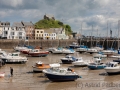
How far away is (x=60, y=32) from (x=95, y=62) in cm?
8430

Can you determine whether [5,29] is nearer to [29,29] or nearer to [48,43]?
[29,29]

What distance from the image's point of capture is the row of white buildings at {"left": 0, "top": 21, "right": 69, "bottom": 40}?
98312mm

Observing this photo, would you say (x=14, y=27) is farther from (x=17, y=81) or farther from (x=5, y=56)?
(x=17, y=81)

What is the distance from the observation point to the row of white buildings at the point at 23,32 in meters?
98.3

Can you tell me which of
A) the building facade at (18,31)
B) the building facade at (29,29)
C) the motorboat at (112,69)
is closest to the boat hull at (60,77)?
the motorboat at (112,69)

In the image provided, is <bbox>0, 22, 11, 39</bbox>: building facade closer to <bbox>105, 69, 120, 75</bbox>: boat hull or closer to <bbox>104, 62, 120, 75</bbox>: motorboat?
<bbox>104, 62, 120, 75</bbox>: motorboat

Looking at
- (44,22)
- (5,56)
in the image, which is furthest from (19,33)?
(5,56)

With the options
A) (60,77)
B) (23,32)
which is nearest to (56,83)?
(60,77)

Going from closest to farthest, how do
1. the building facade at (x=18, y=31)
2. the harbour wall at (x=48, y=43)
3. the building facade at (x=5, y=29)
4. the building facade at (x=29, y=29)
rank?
the harbour wall at (x=48, y=43) < the building facade at (x=5, y=29) < the building facade at (x=18, y=31) < the building facade at (x=29, y=29)

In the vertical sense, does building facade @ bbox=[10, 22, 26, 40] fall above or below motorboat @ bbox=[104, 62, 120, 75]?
above

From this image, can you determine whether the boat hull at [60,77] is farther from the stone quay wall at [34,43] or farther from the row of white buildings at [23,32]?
the row of white buildings at [23,32]

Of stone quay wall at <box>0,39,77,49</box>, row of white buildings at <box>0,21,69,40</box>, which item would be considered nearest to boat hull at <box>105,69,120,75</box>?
stone quay wall at <box>0,39,77,49</box>

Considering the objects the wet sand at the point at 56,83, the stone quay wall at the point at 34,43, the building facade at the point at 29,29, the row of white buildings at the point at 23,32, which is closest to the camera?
the wet sand at the point at 56,83

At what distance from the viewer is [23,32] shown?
102m
